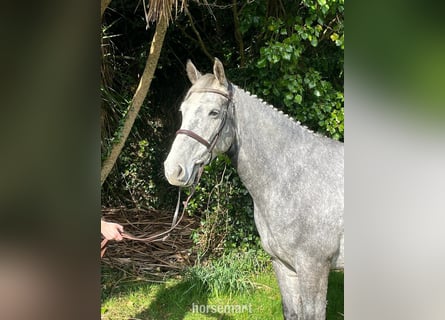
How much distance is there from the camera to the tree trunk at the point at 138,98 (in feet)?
8.89

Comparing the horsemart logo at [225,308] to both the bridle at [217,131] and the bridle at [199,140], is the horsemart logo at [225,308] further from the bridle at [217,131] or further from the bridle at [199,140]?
the bridle at [217,131]

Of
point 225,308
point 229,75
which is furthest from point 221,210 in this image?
point 229,75

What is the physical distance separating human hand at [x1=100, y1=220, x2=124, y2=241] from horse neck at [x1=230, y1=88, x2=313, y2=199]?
0.89 meters

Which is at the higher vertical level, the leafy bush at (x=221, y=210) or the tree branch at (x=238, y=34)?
the tree branch at (x=238, y=34)

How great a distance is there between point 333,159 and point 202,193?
865mm

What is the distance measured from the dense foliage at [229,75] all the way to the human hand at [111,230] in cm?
16

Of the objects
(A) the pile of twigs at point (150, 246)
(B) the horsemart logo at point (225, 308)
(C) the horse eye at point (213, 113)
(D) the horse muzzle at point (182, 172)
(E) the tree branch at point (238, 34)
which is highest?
(E) the tree branch at point (238, 34)

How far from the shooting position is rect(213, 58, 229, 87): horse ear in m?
2.54

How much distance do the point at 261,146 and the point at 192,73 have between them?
0.63 meters

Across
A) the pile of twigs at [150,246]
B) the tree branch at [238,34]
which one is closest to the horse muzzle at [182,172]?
the pile of twigs at [150,246]

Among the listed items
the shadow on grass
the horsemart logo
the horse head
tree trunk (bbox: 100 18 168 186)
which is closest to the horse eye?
the horse head

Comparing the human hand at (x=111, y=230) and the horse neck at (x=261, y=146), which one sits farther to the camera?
the human hand at (x=111, y=230)
